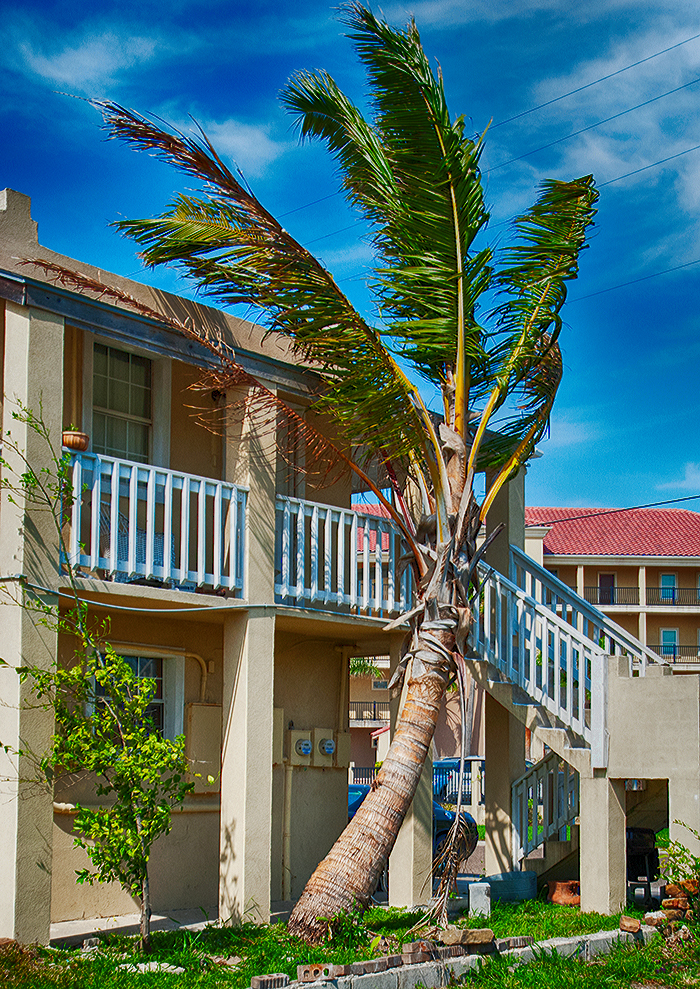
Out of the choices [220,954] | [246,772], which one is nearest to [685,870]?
[246,772]

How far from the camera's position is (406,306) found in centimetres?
1162

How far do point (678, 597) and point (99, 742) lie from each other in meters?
46.3

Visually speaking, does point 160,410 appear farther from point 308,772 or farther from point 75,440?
point 308,772

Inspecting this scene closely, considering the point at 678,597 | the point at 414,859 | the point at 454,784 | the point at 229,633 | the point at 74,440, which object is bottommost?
the point at 454,784

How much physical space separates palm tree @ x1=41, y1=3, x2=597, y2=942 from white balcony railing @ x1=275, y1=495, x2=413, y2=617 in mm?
A: 898

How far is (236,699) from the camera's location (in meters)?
11.5

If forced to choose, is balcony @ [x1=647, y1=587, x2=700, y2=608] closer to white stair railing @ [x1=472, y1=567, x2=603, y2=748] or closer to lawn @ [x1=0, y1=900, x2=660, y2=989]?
white stair railing @ [x1=472, y1=567, x2=603, y2=748]

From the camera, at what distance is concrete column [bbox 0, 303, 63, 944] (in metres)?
9.20

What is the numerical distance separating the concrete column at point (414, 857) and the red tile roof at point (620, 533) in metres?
38.0

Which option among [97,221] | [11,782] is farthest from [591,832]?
[97,221]

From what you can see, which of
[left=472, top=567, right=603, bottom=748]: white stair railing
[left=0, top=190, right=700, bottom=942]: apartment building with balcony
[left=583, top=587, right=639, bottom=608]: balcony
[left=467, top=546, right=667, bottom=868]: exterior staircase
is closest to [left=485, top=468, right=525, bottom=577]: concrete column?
[left=0, top=190, right=700, bottom=942]: apartment building with balcony

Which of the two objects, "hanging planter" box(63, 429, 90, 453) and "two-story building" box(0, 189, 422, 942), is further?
"hanging planter" box(63, 429, 90, 453)

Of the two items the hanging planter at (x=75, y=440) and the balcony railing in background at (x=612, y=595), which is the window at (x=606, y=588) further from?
the hanging planter at (x=75, y=440)

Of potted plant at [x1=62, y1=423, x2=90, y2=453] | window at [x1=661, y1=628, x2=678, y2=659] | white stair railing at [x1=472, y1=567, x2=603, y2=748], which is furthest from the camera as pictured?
window at [x1=661, y1=628, x2=678, y2=659]
